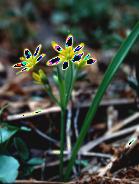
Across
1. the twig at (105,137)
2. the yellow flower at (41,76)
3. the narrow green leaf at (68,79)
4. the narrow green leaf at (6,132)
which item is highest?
the yellow flower at (41,76)

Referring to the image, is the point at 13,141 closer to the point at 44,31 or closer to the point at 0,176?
the point at 0,176

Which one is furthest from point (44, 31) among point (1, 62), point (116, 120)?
point (116, 120)

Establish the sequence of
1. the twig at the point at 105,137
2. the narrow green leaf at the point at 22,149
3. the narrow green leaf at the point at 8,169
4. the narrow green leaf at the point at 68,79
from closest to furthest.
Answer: the narrow green leaf at the point at 8,169 < the narrow green leaf at the point at 68,79 < the narrow green leaf at the point at 22,149 < the twig at the point at 105,137

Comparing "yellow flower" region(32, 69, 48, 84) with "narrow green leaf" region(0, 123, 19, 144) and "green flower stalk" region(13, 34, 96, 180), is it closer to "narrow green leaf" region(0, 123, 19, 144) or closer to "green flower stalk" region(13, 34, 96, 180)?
"green flower stalk" region(13, 34, 96, 180)

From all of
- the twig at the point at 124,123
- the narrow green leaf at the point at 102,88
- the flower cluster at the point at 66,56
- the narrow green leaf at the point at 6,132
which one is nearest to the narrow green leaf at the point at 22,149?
the narrow green leaf at the point at 6,132

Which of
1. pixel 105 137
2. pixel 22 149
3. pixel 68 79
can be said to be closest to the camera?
pixel 68 79

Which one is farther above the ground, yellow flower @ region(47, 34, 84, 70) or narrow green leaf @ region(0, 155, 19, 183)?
yellow flower @ region(47, 34, 84, 70)

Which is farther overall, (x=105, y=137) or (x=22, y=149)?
(x=105, y=137)

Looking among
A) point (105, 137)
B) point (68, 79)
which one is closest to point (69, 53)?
point (68, 79)

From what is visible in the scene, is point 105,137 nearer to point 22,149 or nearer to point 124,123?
point 124,123

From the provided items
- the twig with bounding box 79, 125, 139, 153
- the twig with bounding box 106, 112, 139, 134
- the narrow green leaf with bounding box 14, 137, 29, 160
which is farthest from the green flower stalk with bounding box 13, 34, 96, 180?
the twig with bounding box 106, 112, 139, 134

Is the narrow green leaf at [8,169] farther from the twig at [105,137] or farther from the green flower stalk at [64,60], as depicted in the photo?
the twig at [105,137]

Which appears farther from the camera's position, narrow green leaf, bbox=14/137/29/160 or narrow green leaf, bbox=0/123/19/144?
narrow green leaf, bbox=14/137/29/160
